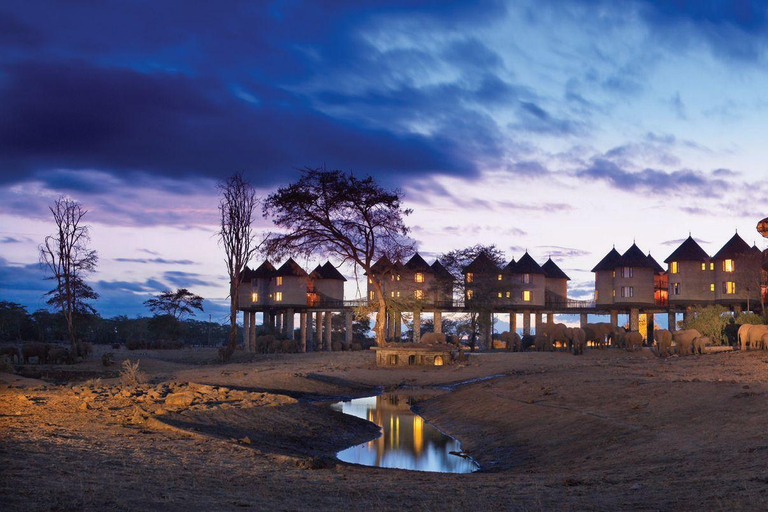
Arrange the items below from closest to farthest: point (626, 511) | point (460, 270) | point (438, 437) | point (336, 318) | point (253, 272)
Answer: point (626, 511) → point (438, 437) → point (460, 270) → point (253, 272) → point (336, 318)

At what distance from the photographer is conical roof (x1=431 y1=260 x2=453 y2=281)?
7262cm

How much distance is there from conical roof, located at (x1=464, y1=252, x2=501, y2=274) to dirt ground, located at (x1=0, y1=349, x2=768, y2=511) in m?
42.7

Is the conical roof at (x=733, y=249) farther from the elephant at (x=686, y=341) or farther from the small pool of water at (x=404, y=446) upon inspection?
the small pool of water at (x=404, y=446)

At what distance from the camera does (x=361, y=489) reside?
1004 centimetres

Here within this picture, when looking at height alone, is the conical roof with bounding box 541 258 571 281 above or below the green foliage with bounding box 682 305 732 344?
above

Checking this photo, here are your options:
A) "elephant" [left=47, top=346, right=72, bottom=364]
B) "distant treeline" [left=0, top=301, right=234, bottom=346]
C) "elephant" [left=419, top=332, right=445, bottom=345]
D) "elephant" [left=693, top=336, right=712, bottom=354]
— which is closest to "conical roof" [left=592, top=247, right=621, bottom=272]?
"elephant" [left=419, top=332, right=445, bottom=345]

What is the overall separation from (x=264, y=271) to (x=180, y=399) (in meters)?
59.0

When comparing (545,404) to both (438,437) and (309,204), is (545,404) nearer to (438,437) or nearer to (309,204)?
(438,437)

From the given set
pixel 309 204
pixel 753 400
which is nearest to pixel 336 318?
pixel 309 204

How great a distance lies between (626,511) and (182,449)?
26.4 ft

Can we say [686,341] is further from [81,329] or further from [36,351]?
[81,329]

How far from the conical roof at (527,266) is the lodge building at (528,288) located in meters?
0.11

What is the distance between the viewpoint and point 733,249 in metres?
69.2

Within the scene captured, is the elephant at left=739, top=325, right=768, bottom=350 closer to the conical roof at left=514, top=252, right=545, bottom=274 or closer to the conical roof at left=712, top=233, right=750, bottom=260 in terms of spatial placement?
the conical roof at left=712, top=233, right=750, bottom=260
